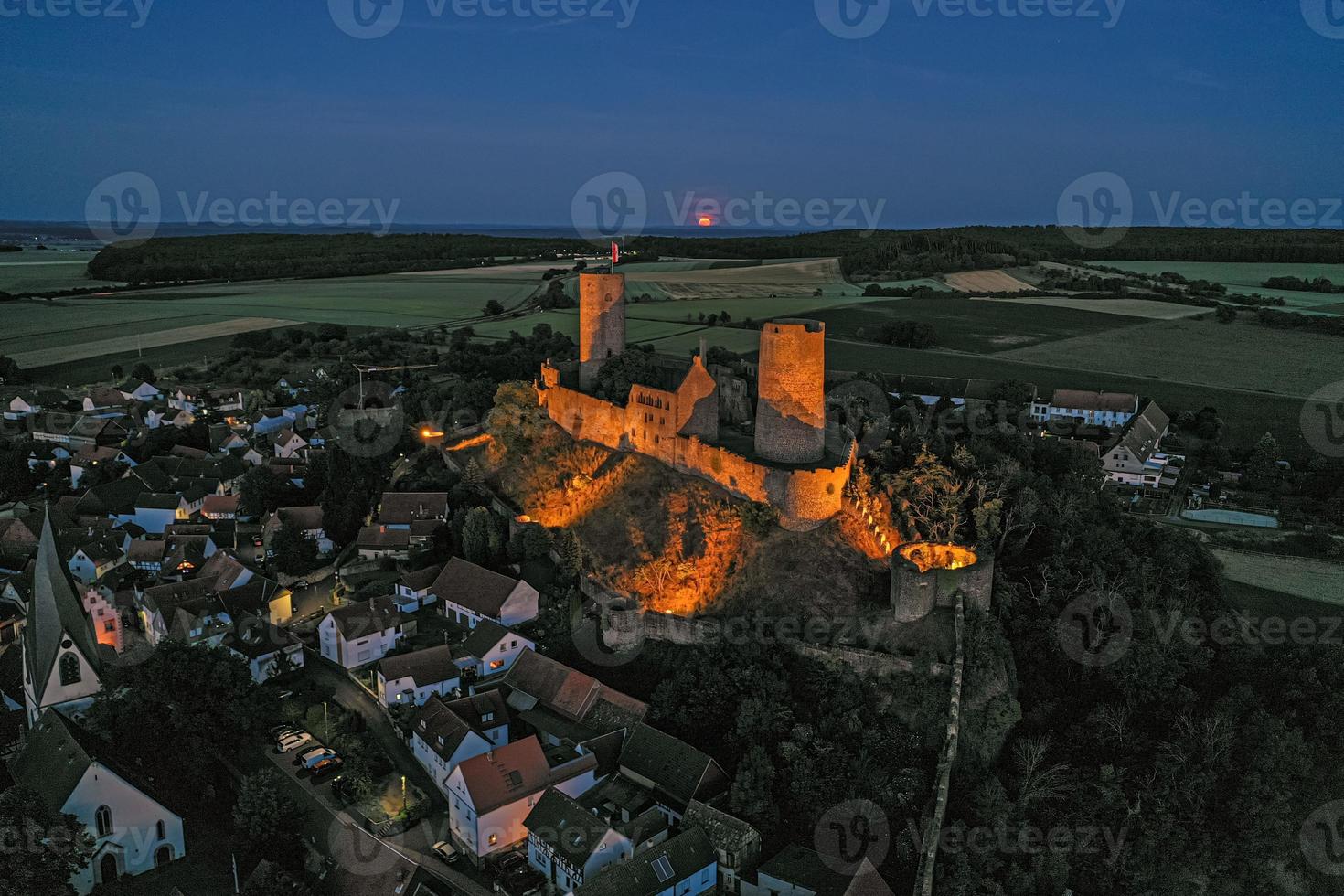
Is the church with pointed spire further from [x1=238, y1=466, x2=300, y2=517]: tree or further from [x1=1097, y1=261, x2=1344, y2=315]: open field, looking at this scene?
[x1=1097, y1=261, x2=1344, y2=315]: open field

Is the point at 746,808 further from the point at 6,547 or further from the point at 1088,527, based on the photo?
the point at 6,547

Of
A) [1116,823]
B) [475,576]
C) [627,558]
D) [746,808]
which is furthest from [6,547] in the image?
[1116,823]

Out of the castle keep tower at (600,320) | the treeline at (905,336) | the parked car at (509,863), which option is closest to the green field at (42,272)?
the treeline at (905,336)

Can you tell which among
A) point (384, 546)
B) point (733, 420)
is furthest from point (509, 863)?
point (733, 420)

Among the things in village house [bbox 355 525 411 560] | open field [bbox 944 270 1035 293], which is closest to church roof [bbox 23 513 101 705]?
village house [bbox 355 525 411 560]

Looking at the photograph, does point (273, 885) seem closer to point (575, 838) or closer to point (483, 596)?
point (575, 838)

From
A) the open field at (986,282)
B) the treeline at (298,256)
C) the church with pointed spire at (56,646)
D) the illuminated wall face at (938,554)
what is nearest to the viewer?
the church with pointed spire at (56,646)

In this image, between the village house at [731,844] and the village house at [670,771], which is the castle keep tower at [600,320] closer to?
the village house at [670,771]
